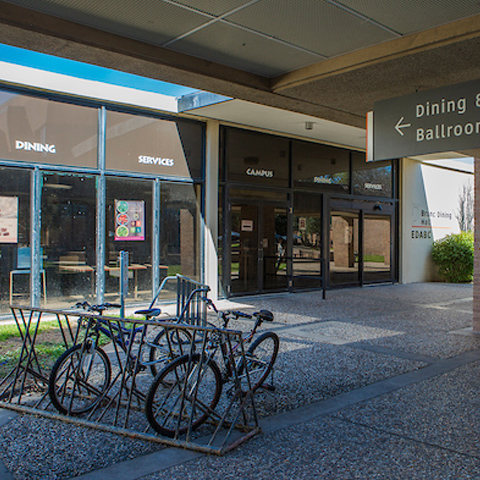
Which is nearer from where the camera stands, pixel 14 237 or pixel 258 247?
pixel 14 237

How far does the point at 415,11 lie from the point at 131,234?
708cm

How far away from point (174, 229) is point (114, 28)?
244 inches

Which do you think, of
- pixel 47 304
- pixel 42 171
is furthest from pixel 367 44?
pixel 47 304

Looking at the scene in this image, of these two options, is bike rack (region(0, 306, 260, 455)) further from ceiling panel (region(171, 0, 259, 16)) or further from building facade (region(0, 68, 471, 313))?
building facade (region(0, 68, 471, 313))

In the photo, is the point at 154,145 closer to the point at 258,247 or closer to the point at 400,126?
the point at 258,247

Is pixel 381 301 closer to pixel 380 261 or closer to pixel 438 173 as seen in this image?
pixel 380 261

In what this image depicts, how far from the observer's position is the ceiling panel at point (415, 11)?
14.6 feet

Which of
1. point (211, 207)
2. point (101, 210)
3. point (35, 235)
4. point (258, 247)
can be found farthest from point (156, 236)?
point (258, 247)

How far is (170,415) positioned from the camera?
404cm

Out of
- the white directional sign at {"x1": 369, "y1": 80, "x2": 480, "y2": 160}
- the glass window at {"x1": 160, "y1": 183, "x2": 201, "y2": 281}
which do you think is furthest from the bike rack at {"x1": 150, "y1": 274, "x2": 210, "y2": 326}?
the glass window at {"x1": 160, "y1": 183, "x2": 201, "y2": 281}

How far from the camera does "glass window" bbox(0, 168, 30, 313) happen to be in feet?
28.9

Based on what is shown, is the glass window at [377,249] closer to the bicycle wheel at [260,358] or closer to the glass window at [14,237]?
the glass window at [14,237]

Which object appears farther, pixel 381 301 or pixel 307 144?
pixel 307 144

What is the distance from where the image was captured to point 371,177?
15.4 meters
